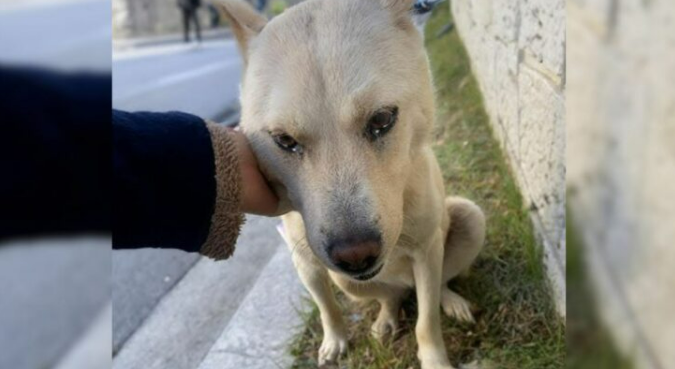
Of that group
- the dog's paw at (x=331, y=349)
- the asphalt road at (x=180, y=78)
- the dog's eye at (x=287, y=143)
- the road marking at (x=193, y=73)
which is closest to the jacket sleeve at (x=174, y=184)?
the dog's eye at (x=287, y=143)

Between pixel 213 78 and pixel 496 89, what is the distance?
5.57m

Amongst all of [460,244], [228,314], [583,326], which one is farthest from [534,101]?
[583,326]

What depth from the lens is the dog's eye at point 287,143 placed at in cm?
182

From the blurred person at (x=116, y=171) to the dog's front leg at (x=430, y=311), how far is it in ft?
2.27

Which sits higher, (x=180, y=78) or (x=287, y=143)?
(x=287, y=143)

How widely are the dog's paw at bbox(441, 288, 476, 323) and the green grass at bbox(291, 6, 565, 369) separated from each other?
0.11 ft

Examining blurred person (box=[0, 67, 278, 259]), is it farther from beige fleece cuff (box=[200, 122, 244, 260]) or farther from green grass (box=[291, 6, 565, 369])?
green grass (box=[291, 6, 565, 369])

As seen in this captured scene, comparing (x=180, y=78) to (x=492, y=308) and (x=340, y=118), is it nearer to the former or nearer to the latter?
(x=492, y=308)

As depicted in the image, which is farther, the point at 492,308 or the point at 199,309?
the point at 199,309

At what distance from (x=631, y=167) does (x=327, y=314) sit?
89.8 inches

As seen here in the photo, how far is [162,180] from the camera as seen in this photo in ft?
4.48

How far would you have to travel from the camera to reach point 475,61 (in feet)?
16.0

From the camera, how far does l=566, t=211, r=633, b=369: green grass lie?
38 centimetres

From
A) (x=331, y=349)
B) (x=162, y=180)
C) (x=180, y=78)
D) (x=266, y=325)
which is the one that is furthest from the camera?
(x=180, y=78)
